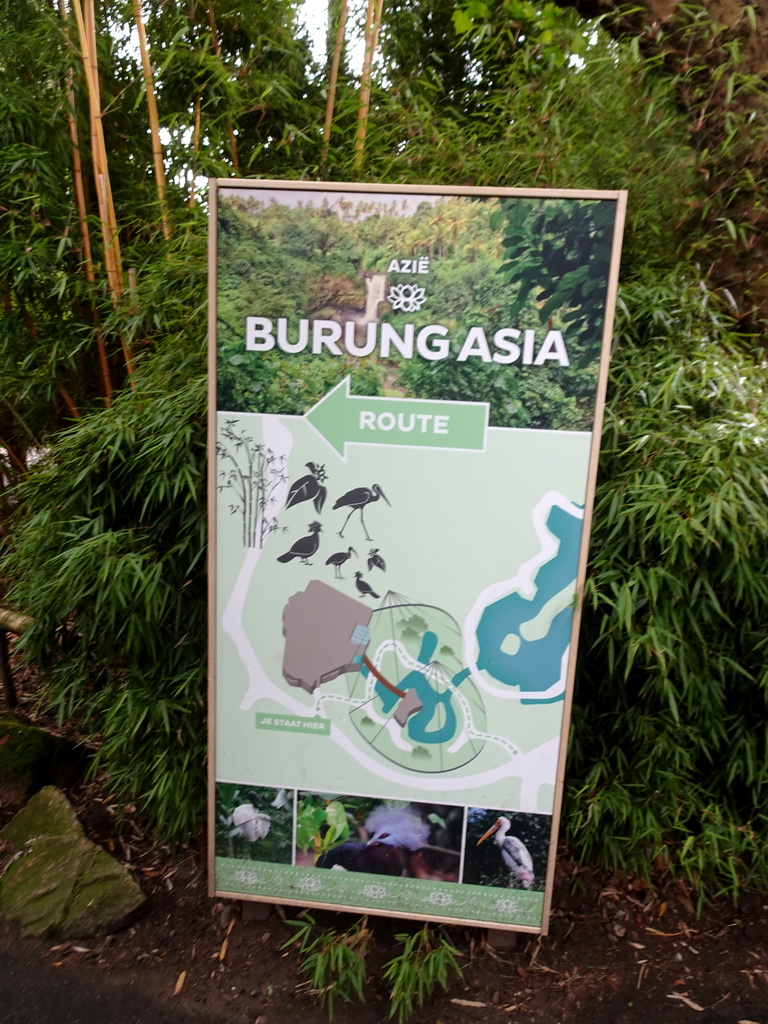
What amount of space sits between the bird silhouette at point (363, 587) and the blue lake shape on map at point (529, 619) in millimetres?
307

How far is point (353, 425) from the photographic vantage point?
6.08 feet

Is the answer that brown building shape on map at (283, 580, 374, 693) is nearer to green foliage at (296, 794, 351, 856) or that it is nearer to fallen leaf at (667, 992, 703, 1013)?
green foliage at (296, 794, 351, 856)

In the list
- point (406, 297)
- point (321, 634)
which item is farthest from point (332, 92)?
point (321, 634)

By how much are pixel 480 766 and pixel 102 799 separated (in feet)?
5.35

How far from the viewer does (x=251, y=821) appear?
2104mm

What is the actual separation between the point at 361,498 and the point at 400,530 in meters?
0.14

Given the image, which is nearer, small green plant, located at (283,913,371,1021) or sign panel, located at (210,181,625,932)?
sign panel, located at (210,181,625,932)

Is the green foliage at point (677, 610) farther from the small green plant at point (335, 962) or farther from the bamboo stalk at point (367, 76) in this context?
the bamboo stalk at point (367, 76)

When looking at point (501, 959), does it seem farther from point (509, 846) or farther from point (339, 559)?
point (339, 559)

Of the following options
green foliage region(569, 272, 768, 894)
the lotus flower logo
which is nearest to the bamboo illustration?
the lotus flower logo

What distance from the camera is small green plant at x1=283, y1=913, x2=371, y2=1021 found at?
6.79ft

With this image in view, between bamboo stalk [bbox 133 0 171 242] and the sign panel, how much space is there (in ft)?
3.28

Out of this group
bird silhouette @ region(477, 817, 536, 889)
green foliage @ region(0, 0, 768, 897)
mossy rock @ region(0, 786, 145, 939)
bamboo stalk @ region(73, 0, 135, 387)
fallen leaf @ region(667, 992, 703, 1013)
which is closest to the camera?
green foliage @ region(0, 0, 768, 897)

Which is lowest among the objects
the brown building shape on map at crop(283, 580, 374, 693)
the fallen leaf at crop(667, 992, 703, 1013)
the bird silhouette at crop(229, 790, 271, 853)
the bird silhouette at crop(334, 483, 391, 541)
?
the fallen leaf at crop(667, 992, 703, 1013)
